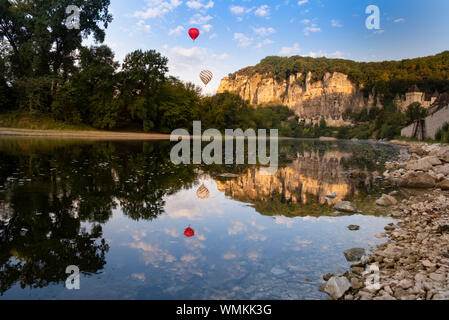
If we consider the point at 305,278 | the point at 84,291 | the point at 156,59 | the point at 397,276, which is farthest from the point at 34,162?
the point at 156,59

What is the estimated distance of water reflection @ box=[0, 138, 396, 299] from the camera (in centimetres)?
353

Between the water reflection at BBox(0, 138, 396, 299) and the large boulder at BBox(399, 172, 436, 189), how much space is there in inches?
69.8

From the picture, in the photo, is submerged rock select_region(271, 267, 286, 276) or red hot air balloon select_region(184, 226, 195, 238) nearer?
submerged rock select_region(271, 267, 286, 276)

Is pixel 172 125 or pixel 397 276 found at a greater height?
pixel 172 125

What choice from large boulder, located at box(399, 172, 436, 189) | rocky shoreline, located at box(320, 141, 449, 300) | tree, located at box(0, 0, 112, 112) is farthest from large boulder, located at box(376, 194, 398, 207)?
tree, located at box(0, 0, 112, 112)

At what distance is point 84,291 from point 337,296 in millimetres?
2836

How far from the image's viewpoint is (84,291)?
129 inches

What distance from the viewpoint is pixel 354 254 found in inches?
178

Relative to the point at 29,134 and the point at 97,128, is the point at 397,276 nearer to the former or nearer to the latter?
the point at 29,134

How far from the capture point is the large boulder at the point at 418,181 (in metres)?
10.4

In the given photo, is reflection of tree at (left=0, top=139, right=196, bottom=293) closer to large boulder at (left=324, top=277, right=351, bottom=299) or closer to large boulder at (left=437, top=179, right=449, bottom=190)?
large boulder at (left=324, top=277, right=351, bottom=299)

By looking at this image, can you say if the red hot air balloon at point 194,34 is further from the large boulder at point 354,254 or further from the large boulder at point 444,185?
the large boulder at point 354,254

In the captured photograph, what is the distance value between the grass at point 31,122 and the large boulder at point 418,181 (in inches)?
1608
